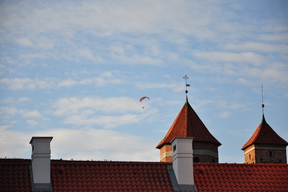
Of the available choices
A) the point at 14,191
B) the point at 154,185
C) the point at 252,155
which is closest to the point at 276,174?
the point at 154,185

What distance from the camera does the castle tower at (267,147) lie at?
56219mm

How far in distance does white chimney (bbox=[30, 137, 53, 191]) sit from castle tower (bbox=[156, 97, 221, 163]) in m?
26.9

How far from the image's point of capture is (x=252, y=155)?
2251 inches

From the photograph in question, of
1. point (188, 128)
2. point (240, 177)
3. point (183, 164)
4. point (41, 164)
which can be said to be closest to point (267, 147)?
point (188, 128)

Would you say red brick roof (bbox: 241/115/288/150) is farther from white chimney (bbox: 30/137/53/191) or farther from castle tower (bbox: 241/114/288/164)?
white chimney (bbox: 30/137/53/191)

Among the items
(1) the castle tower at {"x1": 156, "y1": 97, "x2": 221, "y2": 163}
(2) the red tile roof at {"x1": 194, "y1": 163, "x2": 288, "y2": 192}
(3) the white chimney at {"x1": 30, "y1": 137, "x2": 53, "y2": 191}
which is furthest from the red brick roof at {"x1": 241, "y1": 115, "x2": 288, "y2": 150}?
(3) the white chimney at {"x1": 30, "y1": 137, "x2": 53, "y2": 191}

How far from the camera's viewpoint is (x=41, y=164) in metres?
24.4

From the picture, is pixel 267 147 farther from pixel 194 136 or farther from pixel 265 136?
pixel 194 136

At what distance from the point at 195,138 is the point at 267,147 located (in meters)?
7.11

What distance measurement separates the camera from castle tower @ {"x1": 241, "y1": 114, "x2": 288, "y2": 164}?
56.2 meters

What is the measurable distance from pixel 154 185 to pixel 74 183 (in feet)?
8.01

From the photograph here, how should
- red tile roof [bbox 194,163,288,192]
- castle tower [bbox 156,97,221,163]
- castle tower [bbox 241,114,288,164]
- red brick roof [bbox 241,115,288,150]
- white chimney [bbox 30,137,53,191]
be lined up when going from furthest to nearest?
1. red brick roof [bbox 241,115,288,150]
2. castle tower [bbox 241,114,288,164]
3. castle tower [bbox 156,97,221,163]
4. red tile roof [bbox 194,163,288,192]
5. white chimney [bbox 30,137,53,191]

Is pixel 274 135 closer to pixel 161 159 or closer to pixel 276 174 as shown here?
pixel 161 159

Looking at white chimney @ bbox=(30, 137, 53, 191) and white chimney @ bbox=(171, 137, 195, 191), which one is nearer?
white chimney @ bbox=(30, 137, 53, 191)
